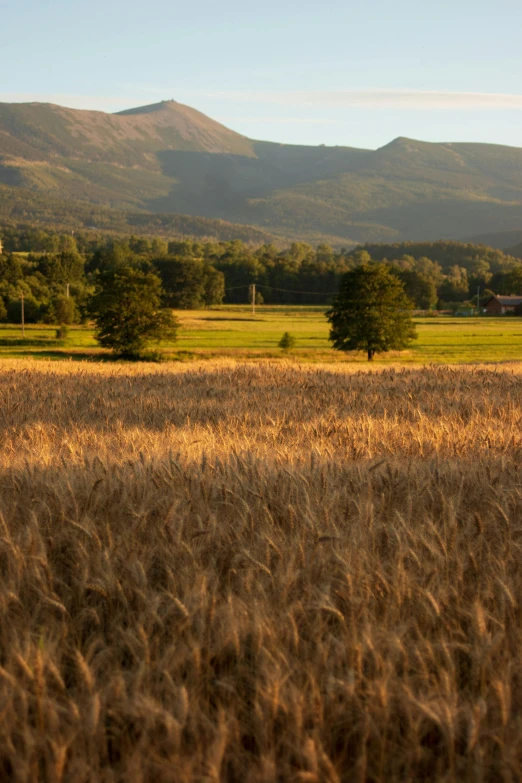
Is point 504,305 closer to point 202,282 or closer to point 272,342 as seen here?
point 202,282

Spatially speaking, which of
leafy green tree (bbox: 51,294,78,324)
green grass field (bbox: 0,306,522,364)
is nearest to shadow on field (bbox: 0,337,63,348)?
green grass field (bbox: 0,306,522,364)

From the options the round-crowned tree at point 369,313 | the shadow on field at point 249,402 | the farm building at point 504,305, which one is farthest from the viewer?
the farm building at point 504,305

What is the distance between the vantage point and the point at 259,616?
3133 mm

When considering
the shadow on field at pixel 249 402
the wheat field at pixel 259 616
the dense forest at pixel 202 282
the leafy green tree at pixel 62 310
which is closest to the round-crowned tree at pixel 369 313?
the leafy green tree at pixel 62 310

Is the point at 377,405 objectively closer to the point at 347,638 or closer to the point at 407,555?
the point at 407,555

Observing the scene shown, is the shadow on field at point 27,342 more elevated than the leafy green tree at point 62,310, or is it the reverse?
the leafy green tree at point 62,310

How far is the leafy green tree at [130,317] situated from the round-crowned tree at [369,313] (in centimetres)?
1556

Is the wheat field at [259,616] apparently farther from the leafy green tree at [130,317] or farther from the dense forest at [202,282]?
the dense forest at [202,282]

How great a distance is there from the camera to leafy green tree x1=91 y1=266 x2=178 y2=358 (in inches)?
2721

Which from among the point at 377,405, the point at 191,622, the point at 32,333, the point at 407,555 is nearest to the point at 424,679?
the point at 191,622

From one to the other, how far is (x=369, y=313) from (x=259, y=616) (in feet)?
217

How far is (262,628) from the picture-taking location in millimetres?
3059

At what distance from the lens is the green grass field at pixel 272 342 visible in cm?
6825

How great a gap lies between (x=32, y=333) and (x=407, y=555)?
91.8 metres
